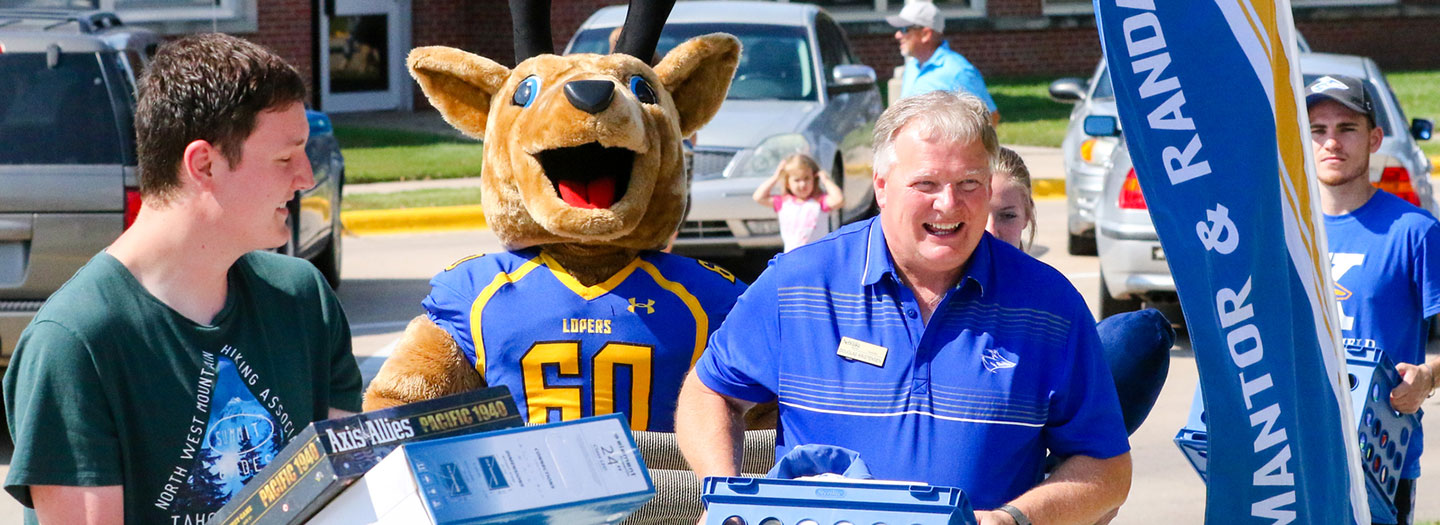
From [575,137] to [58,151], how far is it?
3687 millimetres

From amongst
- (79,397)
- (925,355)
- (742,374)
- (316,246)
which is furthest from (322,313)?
(316,246)

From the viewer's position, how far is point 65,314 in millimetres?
2332

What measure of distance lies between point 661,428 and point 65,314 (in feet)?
5.63

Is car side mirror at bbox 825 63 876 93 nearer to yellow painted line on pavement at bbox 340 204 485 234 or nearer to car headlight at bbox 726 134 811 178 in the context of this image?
car headlight at bbox 726 134 811 178

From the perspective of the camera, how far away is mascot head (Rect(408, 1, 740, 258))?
381cm

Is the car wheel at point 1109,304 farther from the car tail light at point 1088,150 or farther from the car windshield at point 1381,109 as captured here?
the car tail light at point 1088,150

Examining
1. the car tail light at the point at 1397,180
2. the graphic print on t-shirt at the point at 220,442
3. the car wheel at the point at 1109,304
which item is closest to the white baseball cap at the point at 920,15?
the car wheel at the point at 1109,304

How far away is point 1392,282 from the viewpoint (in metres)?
4.43

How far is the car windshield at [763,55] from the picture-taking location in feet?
36.2

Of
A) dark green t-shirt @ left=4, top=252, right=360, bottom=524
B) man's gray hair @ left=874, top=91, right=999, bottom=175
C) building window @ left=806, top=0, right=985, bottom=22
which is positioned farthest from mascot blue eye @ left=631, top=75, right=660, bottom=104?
building window @ left=806, top=0, right=985, bottom=22

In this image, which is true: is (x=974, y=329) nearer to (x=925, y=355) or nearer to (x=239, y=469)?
(x=925, y=355)

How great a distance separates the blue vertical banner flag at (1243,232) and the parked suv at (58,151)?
479cm

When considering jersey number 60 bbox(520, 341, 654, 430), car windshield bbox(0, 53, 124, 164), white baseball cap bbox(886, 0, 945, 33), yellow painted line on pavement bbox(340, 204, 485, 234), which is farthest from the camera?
yellow painted line on pavement bbox(340, 204, 485, 234)

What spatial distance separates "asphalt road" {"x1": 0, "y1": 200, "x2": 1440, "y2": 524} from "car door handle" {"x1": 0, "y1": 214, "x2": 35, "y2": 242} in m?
0.98
